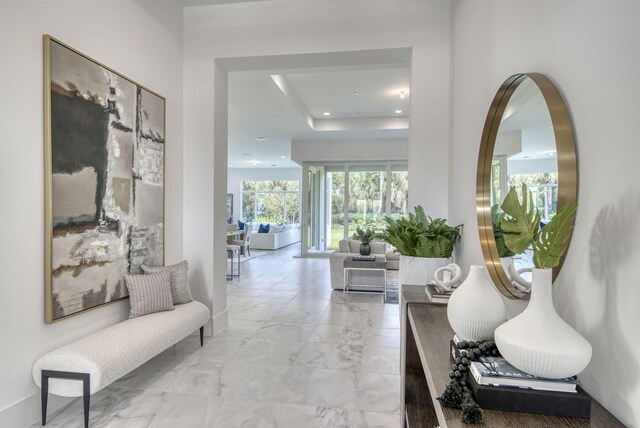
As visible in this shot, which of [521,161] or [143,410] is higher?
[521,161]

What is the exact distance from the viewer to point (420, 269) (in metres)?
2.51

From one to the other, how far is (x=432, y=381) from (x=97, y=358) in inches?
78.6

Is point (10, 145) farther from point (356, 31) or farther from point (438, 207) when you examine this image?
point (438, 207)

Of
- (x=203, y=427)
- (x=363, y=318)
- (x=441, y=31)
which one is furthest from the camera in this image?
(x=363, y=318)

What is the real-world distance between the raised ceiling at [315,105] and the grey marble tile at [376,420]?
357 cm

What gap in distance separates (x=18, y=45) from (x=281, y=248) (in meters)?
10.2

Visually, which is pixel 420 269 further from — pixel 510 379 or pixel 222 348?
pixel 222 348

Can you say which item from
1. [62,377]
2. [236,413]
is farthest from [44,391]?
[236,413]

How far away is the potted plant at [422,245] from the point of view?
248 centimetres

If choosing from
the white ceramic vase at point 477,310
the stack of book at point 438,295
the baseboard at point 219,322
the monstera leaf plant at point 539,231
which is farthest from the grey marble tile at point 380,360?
the monstera leaf plant at point 539,231

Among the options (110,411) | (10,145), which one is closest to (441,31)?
(10,145)

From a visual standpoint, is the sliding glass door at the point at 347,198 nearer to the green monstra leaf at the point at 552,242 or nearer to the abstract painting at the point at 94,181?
the abstract painting at the point at 94,181

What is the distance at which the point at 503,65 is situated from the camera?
5.91ft

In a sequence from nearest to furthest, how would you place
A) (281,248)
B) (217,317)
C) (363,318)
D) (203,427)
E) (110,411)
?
(203,427), (110,411), (217,317), (363,318), (281,248)
